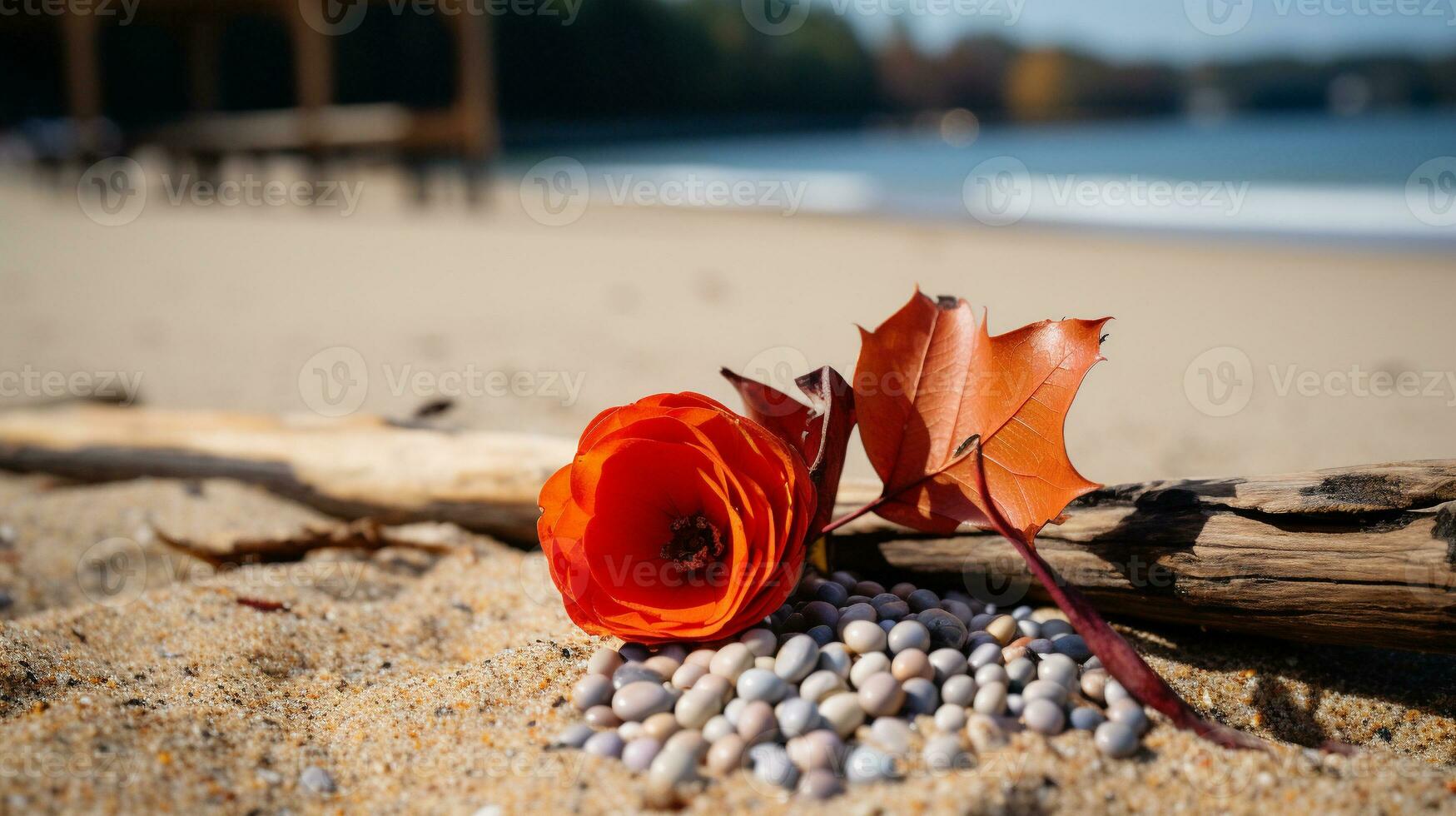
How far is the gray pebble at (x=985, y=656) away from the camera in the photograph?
1.38 m

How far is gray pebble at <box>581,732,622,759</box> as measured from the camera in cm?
128

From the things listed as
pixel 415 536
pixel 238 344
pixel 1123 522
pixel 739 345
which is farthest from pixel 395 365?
pixel 1123 522

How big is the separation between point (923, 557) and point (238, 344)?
419 cm

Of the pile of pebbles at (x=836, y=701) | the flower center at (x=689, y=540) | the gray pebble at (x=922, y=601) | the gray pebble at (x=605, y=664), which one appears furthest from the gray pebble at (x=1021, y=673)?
the gray pebble at (x=605, y=664)

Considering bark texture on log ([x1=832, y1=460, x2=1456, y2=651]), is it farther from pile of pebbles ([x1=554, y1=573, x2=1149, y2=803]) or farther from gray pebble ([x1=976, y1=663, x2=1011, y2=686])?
gray pebble ([x1=976, y1=663, x2=1011, y2=686])

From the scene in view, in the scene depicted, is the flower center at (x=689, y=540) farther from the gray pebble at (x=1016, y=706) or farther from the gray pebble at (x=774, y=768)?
the gray pebble at (x=1016, y=706)

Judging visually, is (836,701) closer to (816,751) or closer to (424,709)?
(816,751)

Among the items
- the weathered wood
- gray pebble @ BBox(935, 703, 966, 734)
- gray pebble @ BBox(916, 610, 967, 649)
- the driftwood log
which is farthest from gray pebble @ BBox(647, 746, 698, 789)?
the weathered wood

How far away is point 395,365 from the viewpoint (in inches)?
175

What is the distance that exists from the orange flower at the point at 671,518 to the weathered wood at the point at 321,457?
767mm

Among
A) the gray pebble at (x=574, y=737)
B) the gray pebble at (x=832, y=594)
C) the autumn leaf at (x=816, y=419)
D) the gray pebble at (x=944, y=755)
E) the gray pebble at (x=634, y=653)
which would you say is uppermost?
the autumn leaf at (x=816, y=419)

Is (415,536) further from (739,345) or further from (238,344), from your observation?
(238,344)

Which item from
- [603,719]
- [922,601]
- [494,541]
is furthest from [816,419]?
[494,541]

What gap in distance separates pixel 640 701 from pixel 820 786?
0.92 ft
